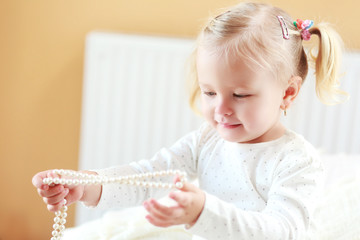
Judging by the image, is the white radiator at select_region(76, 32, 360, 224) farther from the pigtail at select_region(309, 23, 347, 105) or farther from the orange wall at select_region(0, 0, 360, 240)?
the pigtail at select_region(309, 23, 347, 105)

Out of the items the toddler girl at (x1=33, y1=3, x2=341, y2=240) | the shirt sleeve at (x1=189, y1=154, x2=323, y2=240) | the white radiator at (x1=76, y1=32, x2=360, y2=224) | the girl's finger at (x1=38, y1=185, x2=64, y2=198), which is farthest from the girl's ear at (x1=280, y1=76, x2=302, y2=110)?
the white radiator at (x1=76, y1=32, x2=360, y2=224)

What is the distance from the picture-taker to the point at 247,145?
3.22 feet

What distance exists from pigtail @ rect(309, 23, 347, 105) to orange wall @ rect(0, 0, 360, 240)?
2.72 feet

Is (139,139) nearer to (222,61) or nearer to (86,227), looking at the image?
(86,227)

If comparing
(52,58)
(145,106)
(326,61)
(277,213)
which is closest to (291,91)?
(326,61)

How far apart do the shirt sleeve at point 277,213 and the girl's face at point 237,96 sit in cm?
9

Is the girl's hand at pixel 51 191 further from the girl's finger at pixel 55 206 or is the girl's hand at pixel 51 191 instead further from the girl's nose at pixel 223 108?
the girl's nose at pixel 223 108

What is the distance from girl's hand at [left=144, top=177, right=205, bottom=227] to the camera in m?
0.65

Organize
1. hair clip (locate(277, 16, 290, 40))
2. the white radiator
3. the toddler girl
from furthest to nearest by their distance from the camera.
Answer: the white radiator
hair clip (locate(277, 16, 290, 40))
the toddler girl

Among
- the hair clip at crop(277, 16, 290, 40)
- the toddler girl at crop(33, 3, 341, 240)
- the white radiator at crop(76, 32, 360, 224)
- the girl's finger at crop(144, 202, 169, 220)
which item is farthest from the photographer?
the white radiator at crop(76, 32, 360, 224)

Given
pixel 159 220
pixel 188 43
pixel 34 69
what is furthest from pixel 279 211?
pixel 34 69

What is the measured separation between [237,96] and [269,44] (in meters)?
0.11

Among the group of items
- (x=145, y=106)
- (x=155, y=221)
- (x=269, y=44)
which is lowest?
(x=145, y=106)

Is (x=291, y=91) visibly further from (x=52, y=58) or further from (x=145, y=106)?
(x=52, y=58)
